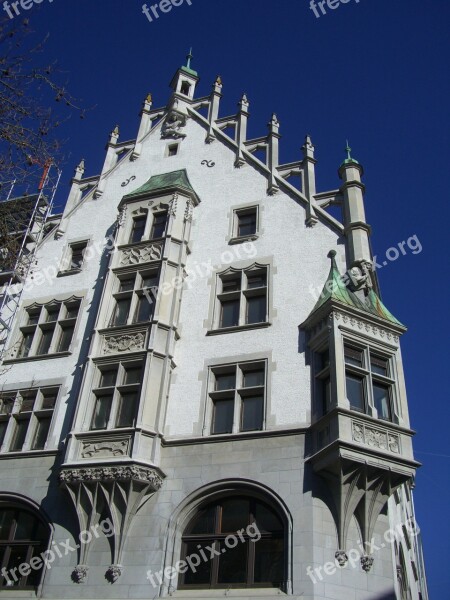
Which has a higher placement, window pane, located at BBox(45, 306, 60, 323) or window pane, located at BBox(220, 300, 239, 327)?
window pane, located at BBox(45, 306, 60, 323)

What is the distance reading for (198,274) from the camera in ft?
73.1

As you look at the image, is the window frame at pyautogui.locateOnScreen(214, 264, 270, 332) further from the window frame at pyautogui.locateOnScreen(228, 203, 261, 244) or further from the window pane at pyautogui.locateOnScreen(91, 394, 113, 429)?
the window pane at pyautogui.locateOnScreen(91, 394, 113, 429)

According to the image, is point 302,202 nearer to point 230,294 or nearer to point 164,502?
point 230,294

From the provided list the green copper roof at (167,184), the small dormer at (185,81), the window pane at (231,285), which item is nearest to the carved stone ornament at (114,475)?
the window pane at (231,285)

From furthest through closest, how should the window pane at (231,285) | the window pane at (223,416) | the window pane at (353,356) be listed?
the window pane at (231,285), the window pane at (223,416), the window pane at (353,356)

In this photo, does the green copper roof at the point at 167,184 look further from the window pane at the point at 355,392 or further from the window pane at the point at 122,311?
the window pane at the point at 355,392

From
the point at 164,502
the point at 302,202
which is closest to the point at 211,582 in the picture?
the point at 164,502

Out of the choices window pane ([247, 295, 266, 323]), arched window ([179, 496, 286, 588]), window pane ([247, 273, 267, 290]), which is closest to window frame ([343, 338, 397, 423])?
window pane ([247, 295, 266, 323])

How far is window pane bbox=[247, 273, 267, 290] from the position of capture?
21.5m

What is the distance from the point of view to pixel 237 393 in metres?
18.7

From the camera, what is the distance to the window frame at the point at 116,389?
18.5 metres

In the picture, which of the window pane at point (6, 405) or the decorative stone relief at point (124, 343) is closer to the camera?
the decorative stone relief at point (124, 343)

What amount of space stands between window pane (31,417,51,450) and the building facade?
7 centimetres

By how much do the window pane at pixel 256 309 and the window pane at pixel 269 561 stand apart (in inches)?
280
